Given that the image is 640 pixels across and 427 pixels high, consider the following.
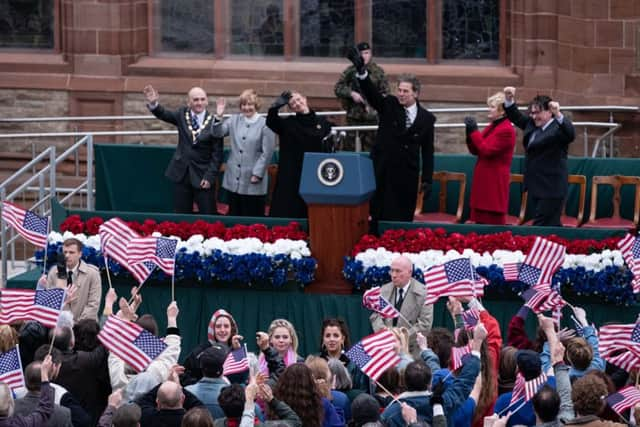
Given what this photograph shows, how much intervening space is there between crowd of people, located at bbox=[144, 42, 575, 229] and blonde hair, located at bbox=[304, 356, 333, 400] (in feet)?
17.4

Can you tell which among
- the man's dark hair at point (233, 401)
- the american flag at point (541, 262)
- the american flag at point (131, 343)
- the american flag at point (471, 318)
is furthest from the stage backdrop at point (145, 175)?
the man's dark hair at point (233, 401)

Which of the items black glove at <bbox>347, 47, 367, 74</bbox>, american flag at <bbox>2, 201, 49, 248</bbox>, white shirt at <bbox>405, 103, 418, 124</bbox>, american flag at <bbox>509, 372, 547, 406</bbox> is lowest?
american flag at <bbox>509, 372, 547, 406</bbox>

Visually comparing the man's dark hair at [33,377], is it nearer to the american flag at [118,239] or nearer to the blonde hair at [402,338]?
the blonde hair at [402,338]

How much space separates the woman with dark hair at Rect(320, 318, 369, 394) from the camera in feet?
41.7

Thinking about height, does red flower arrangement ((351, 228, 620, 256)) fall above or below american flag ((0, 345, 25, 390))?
above

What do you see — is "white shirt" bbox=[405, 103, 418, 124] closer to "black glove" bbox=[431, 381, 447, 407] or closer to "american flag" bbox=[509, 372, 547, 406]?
"american flag" bbox=[509, 372, 547, 406]

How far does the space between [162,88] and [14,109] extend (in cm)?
214

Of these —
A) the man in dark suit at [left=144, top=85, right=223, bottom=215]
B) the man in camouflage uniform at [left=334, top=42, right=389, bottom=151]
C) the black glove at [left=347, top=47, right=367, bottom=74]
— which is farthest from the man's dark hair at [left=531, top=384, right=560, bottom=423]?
the man in camouflage uniform at [left=334, top=42, right=389, bottom=151]

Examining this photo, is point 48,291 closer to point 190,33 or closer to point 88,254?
point 88,254

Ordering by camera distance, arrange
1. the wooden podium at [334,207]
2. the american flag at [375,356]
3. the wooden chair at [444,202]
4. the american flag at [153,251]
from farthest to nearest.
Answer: the wooden chair at [444,202]
the wooden podium at [334,207]
the american flag at [153,251]
the american flag at [375,356]

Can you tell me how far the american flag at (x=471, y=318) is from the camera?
41.9 feet

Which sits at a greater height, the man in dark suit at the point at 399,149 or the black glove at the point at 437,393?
the man in dark suit at the point at 399,149

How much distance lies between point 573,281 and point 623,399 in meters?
4.54

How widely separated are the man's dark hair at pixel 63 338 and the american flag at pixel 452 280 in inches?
116
